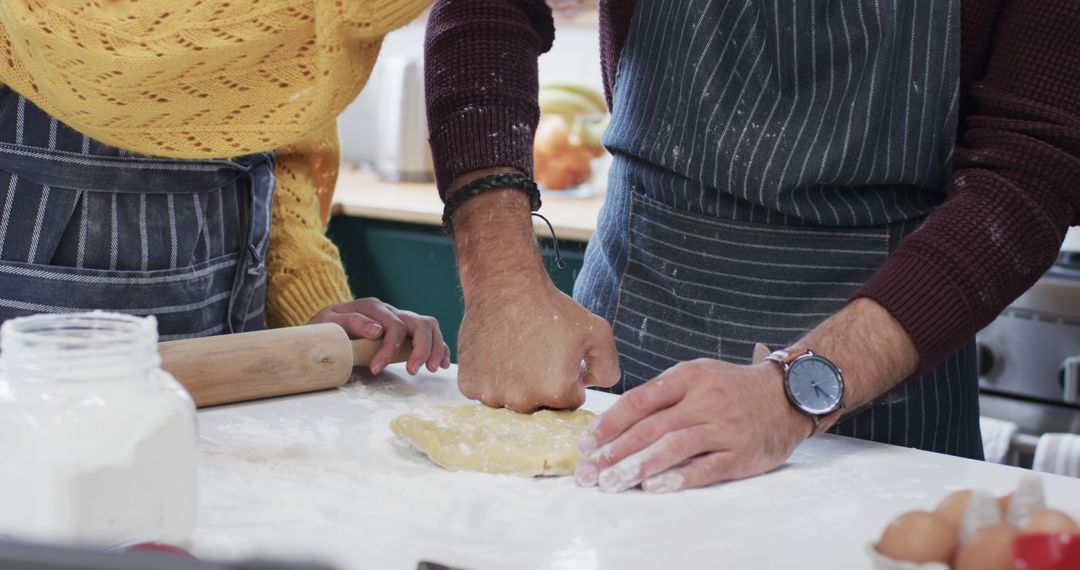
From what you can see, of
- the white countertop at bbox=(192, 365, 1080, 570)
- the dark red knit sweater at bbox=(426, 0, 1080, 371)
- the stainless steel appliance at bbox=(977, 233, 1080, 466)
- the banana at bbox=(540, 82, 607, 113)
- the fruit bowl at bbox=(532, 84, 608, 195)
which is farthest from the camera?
the banana at bbox=(540, 82, 607, 113)

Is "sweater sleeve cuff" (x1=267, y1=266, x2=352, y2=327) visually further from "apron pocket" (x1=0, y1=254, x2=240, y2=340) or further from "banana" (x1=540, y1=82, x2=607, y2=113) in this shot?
"banana" (x1=540, y1=82, x2=607, y2=113)

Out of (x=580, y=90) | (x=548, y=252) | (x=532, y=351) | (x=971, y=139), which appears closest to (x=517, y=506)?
(x=532, y=351)

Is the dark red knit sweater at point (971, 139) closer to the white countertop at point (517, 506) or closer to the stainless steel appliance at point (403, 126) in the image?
the white countertop at point (517, 506)

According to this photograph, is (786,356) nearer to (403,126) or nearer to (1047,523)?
(1047,523)

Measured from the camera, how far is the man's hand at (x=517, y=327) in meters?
1.15

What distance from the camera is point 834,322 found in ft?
3.76

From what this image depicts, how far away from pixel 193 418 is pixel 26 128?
60 centimetres

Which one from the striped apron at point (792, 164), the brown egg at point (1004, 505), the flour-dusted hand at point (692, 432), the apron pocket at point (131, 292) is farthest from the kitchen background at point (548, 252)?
the brown egg at point (1004, 505)

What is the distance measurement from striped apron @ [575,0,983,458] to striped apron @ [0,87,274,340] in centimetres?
52

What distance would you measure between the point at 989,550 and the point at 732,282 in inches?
30.8

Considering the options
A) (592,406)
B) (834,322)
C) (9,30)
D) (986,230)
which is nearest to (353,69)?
(9,30)

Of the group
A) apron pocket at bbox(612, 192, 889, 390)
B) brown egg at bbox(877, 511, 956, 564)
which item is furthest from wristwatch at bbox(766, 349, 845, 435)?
brown egg at bbox(877, 511, 956, 564)

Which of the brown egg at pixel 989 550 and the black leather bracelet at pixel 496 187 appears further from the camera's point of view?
the black leather bracelet at pixel 496 187

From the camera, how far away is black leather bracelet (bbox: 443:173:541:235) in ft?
4.18
